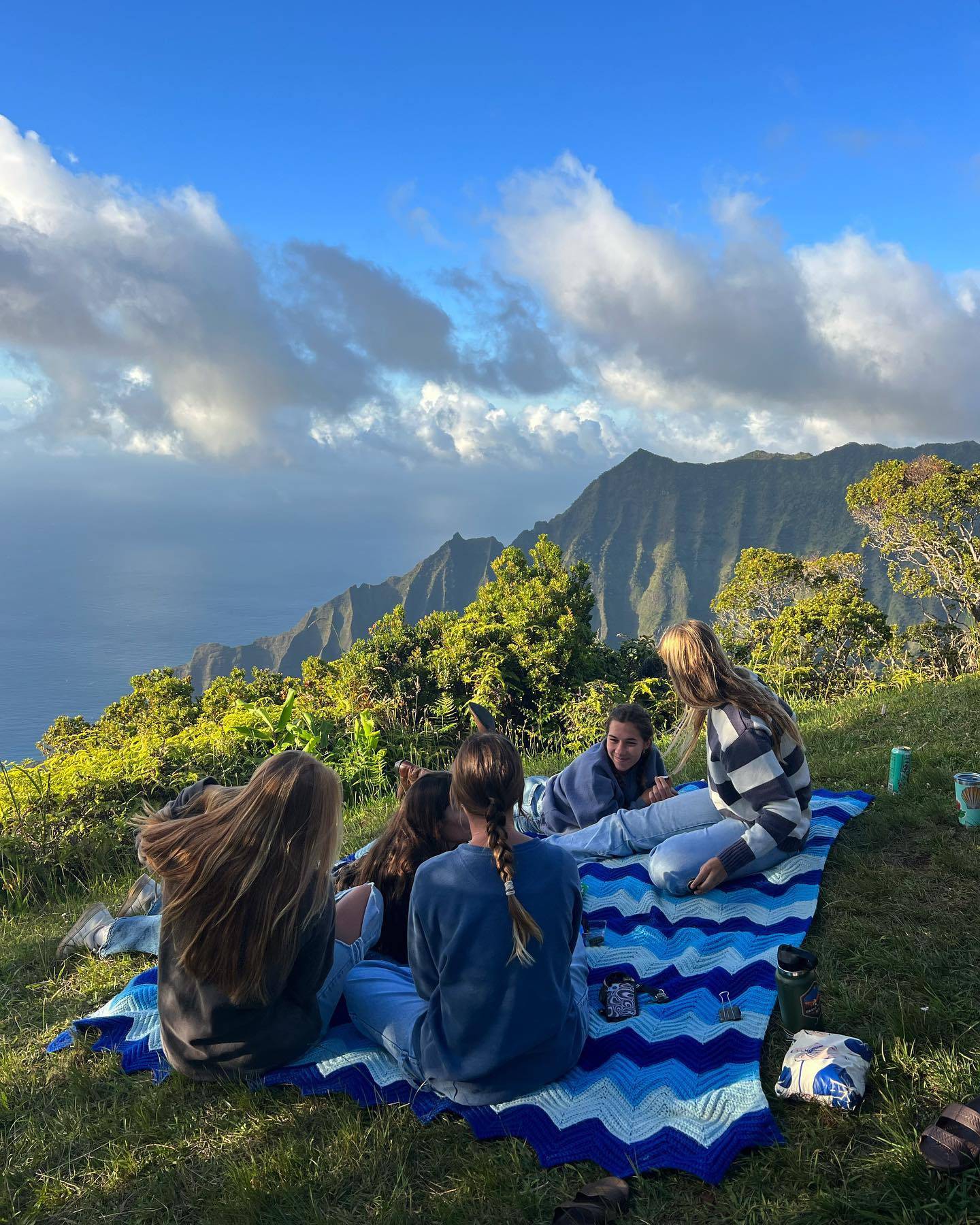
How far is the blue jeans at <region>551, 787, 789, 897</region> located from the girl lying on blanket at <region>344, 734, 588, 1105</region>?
165cm

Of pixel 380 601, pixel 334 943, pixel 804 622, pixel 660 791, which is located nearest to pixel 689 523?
pixel 380 601

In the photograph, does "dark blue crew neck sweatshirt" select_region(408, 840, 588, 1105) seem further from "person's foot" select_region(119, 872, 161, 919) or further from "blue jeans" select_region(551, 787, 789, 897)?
"person's foot" select_region(119, 872, 161, 919)

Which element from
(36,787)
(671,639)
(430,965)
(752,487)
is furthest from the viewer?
(752,487)

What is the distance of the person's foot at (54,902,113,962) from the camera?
4.27m

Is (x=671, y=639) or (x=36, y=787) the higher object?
(x=671, y=639)

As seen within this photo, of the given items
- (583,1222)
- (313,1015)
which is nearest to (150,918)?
(313,1015)

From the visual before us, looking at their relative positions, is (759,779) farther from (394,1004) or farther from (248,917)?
(248,917)

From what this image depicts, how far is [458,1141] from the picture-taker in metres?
2.59

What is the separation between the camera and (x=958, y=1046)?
2.68 meters

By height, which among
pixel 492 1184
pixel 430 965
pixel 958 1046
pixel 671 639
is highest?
pixel 671 639

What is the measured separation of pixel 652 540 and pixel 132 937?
155 m

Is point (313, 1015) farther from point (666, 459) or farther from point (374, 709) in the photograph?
point (666, 459)

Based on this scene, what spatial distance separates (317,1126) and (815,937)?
92.5 inches

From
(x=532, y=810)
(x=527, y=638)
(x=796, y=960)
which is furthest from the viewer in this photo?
(x=527, y=638)
